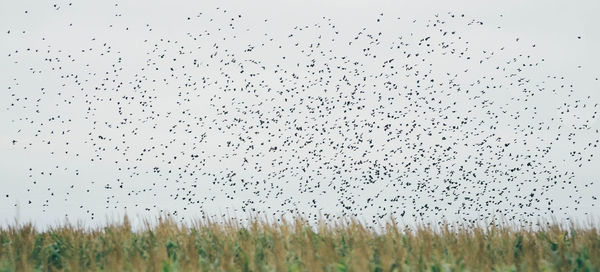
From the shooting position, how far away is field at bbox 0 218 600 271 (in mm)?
15312

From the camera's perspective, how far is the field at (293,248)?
15.3 meters

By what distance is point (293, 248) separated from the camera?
17750mm

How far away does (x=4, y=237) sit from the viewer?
2153 cm

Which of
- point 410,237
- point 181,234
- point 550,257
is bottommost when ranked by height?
point 550,257

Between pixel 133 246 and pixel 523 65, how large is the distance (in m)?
14.0

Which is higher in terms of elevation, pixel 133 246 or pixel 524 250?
pixel 133 246

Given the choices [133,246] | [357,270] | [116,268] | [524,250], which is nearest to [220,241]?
[133,246]

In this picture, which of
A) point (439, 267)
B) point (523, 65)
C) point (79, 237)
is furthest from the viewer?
point (523, 65)

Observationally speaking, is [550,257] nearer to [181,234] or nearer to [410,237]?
[410,237]

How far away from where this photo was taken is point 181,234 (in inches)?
809

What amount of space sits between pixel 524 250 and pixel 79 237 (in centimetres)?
1331

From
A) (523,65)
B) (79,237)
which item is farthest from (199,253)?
(523,65)

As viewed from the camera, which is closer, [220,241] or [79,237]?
[220,241]

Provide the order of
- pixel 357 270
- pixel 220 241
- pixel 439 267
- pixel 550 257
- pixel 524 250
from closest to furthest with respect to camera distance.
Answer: pixel 357 270, pixel 439 267, pixel 550 257, pixel 524 250, pixel 220 241
